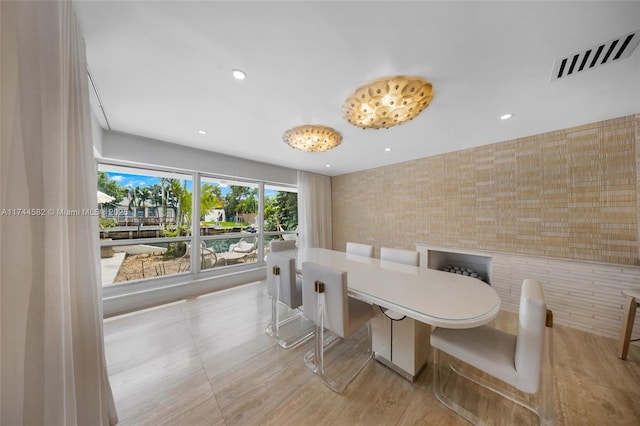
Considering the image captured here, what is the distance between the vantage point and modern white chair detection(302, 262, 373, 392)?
1450mm

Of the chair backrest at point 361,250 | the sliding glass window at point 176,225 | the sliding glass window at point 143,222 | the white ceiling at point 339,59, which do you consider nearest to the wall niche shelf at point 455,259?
the chair backrest at point 361,250

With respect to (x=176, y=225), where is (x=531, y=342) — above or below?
below

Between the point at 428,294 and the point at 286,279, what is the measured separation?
51.3 inches

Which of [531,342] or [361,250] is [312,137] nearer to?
[361,250]

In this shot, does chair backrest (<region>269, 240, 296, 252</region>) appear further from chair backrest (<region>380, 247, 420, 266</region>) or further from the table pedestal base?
the table pedestal base

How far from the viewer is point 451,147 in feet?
10.0

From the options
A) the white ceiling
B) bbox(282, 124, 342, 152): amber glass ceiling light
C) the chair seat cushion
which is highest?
the white ceiling

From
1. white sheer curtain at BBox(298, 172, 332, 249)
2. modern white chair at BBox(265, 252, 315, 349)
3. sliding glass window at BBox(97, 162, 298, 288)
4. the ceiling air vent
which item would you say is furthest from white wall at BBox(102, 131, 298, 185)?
the ceiling air vent

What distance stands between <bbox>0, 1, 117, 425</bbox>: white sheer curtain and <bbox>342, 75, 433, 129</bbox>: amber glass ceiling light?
1671mm

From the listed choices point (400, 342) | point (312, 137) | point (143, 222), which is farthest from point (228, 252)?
point (400, 342)

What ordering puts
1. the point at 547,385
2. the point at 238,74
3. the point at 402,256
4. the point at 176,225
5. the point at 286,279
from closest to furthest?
the point at 547,385
the point at 238,74
the point at 286,279
the point at 402,256
the point at 176,225

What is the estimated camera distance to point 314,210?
15.6ft

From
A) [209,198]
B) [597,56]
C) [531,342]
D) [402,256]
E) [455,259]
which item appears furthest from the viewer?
[209,198]

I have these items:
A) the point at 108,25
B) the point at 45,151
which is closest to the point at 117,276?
the point at 45,151
